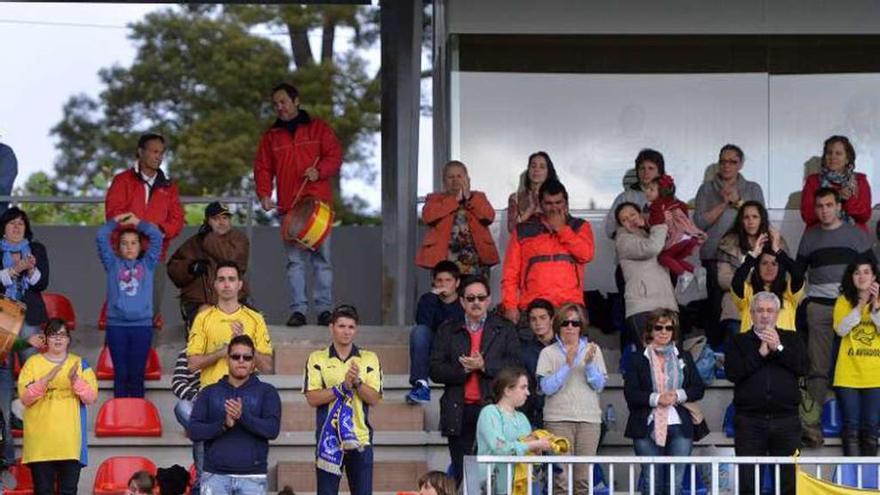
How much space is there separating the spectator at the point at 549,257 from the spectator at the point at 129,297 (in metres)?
2.38

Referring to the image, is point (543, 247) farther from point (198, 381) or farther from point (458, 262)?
point (198, 381)

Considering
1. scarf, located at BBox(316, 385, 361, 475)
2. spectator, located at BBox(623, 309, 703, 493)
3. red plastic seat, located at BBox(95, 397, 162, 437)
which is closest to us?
scarf, located at BBox(316, 385, 361, 475)

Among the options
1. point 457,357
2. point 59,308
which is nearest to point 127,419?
point 59,308

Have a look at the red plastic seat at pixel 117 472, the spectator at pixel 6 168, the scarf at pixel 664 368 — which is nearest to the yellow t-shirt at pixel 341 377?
the red plastic seat at pixel 117 472

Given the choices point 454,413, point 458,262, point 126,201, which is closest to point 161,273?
point 126,201

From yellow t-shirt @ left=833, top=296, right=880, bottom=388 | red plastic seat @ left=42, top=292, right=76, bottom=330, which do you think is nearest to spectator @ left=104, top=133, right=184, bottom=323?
red plastic seat @ left=42, top=292, right=76, bottom=330

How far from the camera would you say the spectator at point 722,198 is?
52.9 feet

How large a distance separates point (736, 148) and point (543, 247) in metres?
2.29

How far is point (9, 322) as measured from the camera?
14.3 metres

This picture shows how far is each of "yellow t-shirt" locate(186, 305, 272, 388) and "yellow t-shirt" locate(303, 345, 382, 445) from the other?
619 millimetres

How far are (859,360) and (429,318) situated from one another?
269cm

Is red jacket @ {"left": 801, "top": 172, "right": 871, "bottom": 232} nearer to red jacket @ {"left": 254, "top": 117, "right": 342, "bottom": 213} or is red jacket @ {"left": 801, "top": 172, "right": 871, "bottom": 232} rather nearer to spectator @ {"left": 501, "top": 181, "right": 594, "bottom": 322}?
spectator @ {"left": 501, "top": 181, "right": 594, "bottom": 322}

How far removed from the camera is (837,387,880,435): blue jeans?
1449cm

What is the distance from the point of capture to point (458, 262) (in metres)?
15.8
